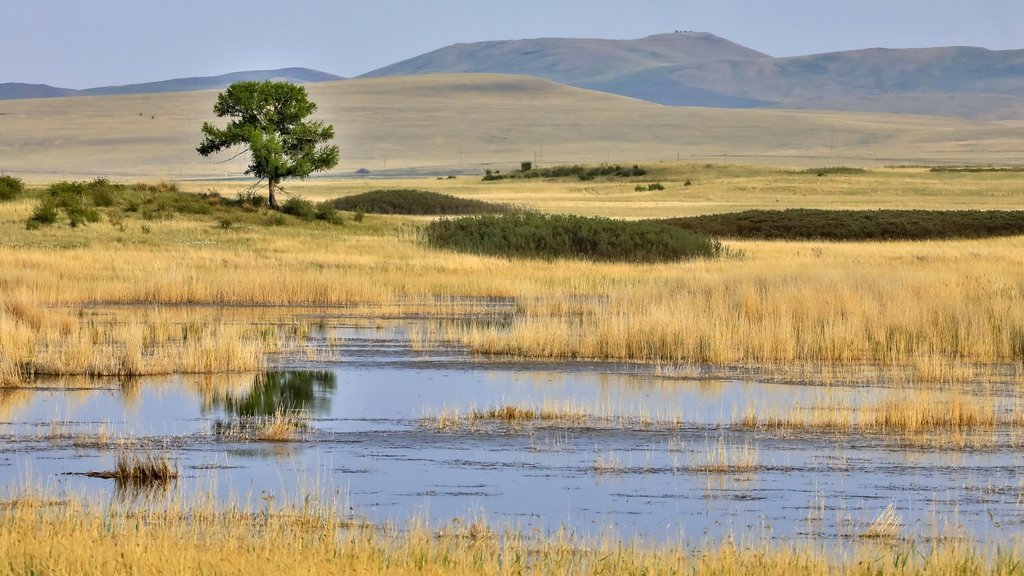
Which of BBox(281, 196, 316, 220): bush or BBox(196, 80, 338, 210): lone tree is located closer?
BBox(196, 80, 338, 210): lone tree

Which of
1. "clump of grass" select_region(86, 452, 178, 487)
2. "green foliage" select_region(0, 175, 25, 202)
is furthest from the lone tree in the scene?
"clump of grass" select_region(86, 452, 178, 487)

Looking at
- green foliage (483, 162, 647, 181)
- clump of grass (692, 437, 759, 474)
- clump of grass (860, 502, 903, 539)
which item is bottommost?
green foliage (483, 162, 647, 181)

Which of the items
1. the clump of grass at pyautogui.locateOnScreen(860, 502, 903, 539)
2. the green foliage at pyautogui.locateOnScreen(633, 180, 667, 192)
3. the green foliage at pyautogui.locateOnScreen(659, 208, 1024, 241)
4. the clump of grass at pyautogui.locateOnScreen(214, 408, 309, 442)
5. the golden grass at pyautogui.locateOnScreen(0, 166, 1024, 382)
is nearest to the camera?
the clump of grass at pyautogui.locateOnScreen(860, 502, 903, 539)

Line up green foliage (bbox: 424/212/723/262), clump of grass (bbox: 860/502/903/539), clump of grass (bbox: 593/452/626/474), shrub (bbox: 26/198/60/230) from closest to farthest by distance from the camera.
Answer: clump of grass (bbox: 860/502/903/539) < clump of grass (bbox: 593/452/626/474) < green foliage (bbox: 424/212/723/262) < shrub (bbox: 26/198/60/230)

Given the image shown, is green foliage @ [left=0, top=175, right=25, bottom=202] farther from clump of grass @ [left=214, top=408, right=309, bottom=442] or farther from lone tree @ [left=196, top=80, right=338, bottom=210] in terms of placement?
clump of grass @ [left=214, top=408, right=309, bottom=442]

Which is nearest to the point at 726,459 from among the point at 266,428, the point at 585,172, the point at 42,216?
the point at 266,428

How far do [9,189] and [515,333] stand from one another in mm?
36235

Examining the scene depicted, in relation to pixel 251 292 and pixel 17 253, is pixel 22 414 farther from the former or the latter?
Answer: pixel 17 253

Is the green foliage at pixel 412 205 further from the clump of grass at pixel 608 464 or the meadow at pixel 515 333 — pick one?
the clump of grass at pixel 608 464

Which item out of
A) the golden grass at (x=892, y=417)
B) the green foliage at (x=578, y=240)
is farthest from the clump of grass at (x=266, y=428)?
the green foliage at (x=578, y=240)

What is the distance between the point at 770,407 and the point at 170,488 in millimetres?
7790

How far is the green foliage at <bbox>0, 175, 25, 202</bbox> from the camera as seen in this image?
54406 mm

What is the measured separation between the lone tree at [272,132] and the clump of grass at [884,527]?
45.4 metres

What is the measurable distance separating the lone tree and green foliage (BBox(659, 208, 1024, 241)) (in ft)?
48.9
